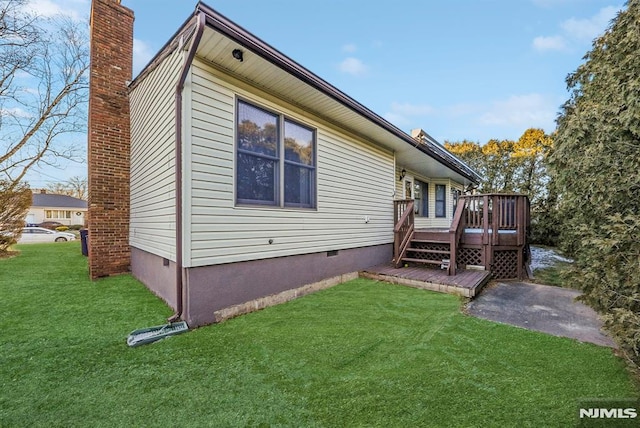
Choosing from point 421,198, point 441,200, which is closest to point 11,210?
point 421,198

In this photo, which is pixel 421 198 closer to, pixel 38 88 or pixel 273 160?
pixel 273 160

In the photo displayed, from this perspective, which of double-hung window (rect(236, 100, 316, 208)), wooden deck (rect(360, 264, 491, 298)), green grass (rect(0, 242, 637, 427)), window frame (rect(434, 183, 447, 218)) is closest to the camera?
green grass (rect(0, 242, 637, 427))

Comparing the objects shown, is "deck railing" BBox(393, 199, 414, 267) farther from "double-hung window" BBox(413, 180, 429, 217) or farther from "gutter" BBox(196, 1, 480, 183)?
"double-hung window" BBox(413, 180, 429, 217)

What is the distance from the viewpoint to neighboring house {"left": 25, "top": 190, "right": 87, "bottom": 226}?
3772 cm

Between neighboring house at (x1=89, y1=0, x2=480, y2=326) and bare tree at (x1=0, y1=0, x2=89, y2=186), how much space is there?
8.06 meters

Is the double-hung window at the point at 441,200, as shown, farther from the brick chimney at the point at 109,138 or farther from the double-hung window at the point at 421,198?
the brick chimney at the point at 109,138

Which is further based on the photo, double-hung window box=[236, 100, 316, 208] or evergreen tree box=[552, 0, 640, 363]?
double-hung window box=[236, 100, 316, 208]

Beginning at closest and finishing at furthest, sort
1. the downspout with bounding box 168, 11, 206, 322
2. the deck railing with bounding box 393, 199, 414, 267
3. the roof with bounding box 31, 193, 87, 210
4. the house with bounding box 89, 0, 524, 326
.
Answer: the downspout with bounding box 168, 11, 206, 322 → the house with bounding box 89, 0, 524, 326 → the deck railing with bounding box 393, 199, 414, 267 → the roof with bounding box 31, 193, 87, 210

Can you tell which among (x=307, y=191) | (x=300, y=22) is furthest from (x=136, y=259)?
(x=300, y=22)

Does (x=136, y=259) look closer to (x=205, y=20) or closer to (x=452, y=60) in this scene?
(x=205, y=20)

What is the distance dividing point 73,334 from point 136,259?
3.18 m

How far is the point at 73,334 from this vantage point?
133 inches

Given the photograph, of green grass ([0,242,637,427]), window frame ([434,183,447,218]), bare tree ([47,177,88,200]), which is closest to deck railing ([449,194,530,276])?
green grass ([0,242,637,427])

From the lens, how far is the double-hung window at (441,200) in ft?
41.2
